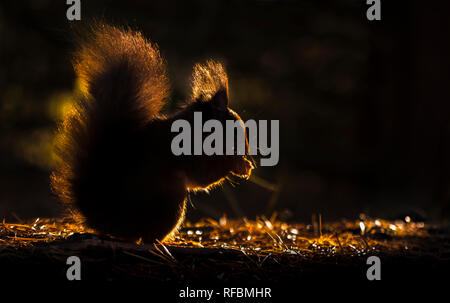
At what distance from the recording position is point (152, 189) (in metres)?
2.35

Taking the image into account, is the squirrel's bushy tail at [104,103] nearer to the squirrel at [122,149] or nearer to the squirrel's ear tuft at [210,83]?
the squirrel at [122,149]

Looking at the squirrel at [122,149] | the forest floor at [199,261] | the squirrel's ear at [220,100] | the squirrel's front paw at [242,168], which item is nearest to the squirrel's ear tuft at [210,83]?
the squirrel's ear at [220,100]

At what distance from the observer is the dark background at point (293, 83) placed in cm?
768

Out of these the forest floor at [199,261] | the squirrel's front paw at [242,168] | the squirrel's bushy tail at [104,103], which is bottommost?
the forest floor at [199,261]

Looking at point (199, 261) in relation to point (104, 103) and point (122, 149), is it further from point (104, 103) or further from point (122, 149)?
point (104, 103)

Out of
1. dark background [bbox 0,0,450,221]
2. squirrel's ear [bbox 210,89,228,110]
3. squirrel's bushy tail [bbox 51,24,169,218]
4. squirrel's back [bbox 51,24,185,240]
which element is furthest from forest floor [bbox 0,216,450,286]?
dark background [bbox 0,0,450,221]

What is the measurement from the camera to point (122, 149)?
2.37m

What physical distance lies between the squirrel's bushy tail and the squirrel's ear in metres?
0.31

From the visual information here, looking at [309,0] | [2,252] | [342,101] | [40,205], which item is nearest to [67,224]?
[2,252]

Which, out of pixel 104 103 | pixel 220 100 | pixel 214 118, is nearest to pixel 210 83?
pixel 220 100

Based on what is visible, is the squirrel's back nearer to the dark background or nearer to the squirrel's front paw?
the squirrel's front paw

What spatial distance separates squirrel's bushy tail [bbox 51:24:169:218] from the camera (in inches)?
94.0
